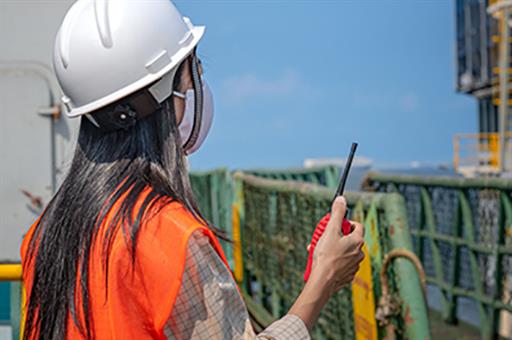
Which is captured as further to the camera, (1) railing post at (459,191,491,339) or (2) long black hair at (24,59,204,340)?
(1) railing post at (459,191,491,339)

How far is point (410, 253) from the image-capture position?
2.87 meters

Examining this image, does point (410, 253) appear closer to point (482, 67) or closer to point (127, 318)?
point (127, 318)

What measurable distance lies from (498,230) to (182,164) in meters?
3.68

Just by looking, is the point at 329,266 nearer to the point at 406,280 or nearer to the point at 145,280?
the point at 145,280

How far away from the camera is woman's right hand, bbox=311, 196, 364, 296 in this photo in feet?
5.24

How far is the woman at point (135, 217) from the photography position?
4.38 ft

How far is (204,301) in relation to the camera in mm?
1333

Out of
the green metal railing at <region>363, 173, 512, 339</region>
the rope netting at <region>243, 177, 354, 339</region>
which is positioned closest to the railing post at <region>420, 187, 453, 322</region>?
the green metal railing at <region>363, 173, 512, 339</region>

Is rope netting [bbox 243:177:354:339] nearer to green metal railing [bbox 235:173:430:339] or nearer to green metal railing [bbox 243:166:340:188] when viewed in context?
green metal railing [bbox 235:173:430:339]

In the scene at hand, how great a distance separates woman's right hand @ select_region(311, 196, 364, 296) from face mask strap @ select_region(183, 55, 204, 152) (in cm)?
36

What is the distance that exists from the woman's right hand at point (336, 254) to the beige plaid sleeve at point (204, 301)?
0.28 m

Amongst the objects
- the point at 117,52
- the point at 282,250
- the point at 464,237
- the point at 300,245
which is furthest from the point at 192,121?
the point at 464,237

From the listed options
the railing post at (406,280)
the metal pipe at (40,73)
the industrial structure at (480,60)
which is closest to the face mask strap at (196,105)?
the railing post at (406,280)

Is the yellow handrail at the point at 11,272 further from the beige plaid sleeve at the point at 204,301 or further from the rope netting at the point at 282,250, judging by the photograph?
the rope netting at the point at 282,250
